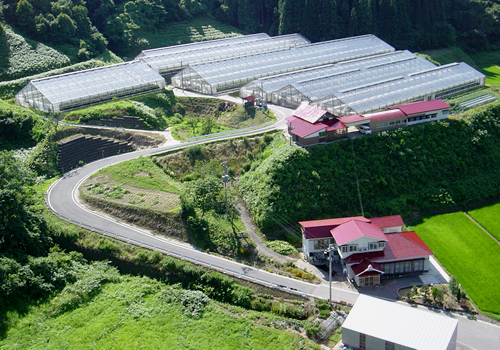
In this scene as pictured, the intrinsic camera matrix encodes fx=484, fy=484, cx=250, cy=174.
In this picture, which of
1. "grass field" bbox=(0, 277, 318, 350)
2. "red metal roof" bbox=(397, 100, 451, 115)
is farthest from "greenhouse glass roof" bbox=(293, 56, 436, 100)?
"grass field" bbox=(0, 277, 318, 350)

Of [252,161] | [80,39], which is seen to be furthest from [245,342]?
[80,39]

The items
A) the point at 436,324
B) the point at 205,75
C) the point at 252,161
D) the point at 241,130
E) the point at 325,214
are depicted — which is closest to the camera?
the point at 436,324

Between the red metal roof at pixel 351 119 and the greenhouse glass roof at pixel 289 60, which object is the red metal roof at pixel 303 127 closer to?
the red metal roof at pixel 351 119

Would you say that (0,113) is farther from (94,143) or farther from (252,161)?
(252,161)

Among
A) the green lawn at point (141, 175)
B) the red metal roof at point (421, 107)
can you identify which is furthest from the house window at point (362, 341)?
the red metal roof at point (421, 107)

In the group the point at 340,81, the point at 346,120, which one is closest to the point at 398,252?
A: the point at 346,120

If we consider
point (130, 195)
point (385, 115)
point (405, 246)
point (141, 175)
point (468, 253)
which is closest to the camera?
point (405, 246)

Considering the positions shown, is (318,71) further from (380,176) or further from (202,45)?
(202,45)
